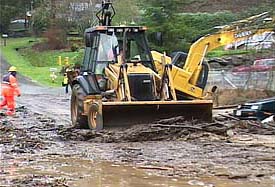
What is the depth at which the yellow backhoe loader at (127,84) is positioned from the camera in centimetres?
1565

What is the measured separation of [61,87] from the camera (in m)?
38.8

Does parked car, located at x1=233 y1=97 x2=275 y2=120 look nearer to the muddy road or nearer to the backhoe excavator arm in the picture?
the muddy road

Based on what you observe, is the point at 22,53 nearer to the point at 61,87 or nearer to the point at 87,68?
the point at 61,87

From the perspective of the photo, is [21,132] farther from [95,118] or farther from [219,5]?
[219,5]

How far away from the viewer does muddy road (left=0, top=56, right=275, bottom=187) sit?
10328mm

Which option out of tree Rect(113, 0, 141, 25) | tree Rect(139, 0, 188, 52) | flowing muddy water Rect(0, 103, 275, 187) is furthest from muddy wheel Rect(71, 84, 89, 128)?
tree Rect(113, 0, 141, 25)

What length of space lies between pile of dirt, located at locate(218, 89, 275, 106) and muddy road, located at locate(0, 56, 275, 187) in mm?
5943

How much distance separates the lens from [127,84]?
51.4ft

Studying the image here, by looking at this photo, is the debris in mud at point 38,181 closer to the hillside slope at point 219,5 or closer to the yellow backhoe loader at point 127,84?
the yellow backhoe loader at point 127,84

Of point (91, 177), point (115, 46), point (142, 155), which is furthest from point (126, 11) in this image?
point (91, 177)

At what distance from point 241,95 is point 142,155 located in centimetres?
1227

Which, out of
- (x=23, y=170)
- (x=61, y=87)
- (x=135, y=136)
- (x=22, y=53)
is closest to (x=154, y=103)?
(x=135, y=136)

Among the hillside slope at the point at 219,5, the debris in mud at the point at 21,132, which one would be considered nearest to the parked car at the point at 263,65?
the debris in mud at the point at 21,132

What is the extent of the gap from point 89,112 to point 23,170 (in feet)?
15.6
